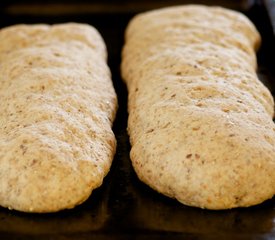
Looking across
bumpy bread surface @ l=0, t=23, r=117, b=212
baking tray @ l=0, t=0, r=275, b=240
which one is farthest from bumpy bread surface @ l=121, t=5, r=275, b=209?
bumpy bread surface @ l=0, t=23, r=117, b=212

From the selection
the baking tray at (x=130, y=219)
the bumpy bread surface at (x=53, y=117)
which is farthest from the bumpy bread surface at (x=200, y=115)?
the bumpy bread surface at (x=53, y=117)

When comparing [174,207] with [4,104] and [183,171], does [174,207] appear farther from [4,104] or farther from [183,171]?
[4,104]

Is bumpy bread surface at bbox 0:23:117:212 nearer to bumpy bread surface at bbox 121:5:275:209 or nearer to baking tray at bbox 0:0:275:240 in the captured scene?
baking tray at bbox 0:0:275:240

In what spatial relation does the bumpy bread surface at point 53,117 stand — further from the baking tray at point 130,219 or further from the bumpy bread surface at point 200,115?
the bumpy bread surface at point 200,115

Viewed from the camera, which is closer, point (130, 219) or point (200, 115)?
point (130, 219)
